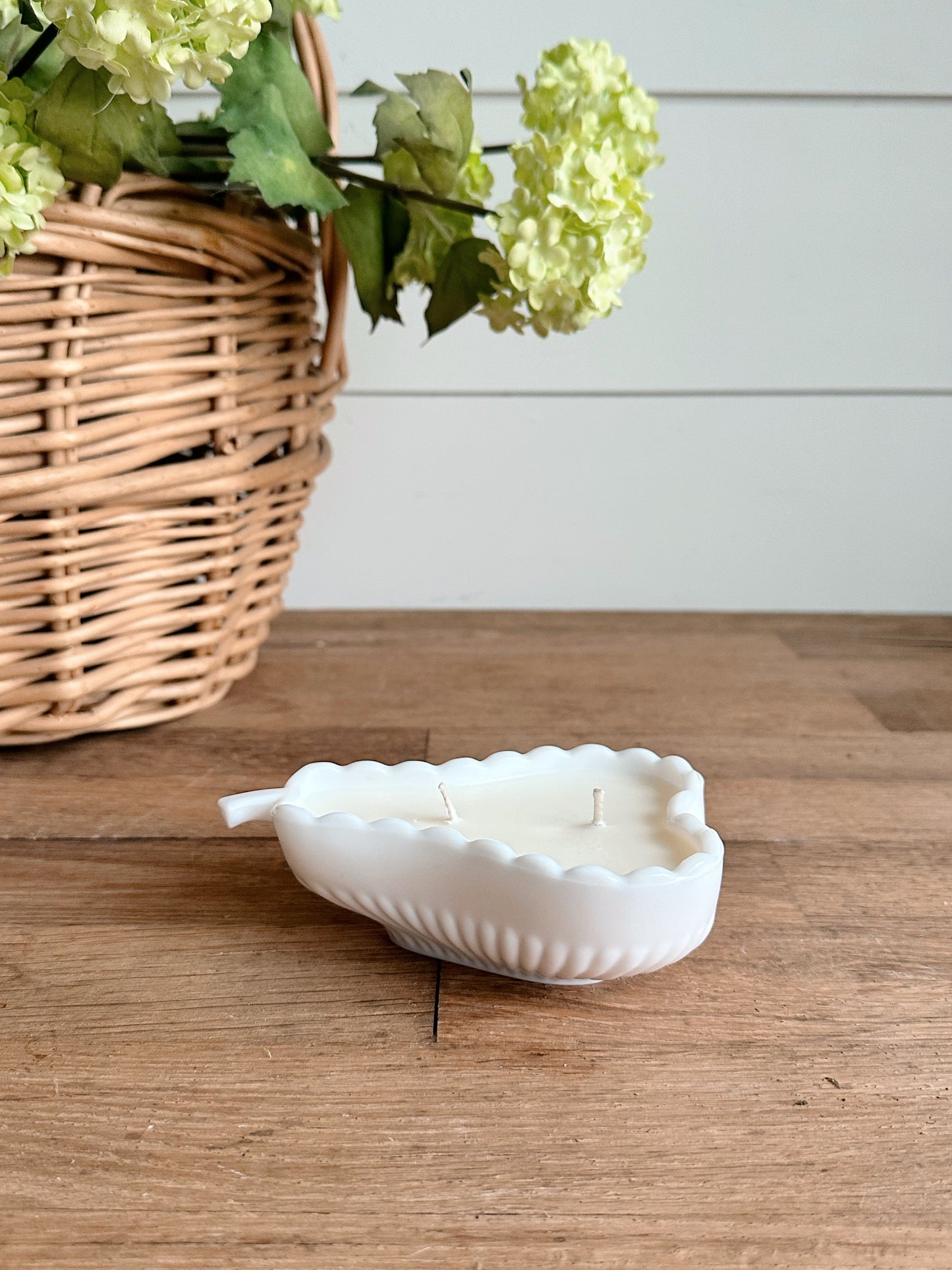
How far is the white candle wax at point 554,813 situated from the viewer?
1.37ft

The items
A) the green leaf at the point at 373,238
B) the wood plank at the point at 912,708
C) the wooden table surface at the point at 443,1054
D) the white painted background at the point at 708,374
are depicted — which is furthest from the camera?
the white painted background at the point at 708,374

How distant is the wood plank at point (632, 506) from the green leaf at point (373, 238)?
329 mm

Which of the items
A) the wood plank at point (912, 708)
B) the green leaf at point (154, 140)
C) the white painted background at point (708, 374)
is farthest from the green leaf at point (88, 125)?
the wood plank at point (912, 708)

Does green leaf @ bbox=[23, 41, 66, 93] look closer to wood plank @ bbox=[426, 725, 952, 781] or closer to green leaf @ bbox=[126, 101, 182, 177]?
green leaf @ bbox=[126, 101, 182, 177]

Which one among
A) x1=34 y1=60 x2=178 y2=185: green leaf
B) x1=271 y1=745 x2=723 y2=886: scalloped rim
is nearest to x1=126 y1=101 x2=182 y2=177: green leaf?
x1=34 y1=60 x2=178 y2=185: green leaf

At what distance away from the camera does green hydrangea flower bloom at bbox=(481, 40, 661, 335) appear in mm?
550

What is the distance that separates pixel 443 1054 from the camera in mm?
397

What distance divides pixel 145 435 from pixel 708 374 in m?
0.57

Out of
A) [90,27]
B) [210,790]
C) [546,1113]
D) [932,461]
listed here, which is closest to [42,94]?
[90,27]

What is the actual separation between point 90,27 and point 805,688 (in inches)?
24.2

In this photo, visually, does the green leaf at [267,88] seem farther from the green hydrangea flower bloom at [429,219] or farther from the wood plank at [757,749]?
the wood plank at [757,749]

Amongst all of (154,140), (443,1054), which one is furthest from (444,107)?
(443,1054)

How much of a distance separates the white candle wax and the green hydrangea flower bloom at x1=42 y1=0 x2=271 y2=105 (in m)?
0.30

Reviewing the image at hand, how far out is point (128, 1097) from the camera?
374mm
